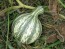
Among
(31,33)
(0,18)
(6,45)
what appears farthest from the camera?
(0,18)

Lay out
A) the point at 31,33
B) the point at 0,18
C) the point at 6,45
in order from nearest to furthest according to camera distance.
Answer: the point at 31,33, the point at 6,45, the point at 0,18

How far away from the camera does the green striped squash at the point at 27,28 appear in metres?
1.63

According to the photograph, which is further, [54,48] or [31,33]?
[54,48]

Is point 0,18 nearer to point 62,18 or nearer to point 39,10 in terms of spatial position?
point 39,10

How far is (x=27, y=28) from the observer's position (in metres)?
1.63

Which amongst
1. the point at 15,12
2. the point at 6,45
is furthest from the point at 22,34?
the point at 15,12

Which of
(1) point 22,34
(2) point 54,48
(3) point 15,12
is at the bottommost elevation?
(2) point 54,48

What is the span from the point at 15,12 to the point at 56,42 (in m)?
0.47

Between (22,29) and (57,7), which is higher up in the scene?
(57,7)

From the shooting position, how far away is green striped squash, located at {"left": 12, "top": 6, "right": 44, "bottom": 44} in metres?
1.63

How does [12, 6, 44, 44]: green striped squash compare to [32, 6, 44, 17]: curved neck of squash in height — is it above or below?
below

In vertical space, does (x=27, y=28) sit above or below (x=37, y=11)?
below

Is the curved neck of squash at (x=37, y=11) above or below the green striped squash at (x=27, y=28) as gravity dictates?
above

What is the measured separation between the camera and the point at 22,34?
5.41 ft
